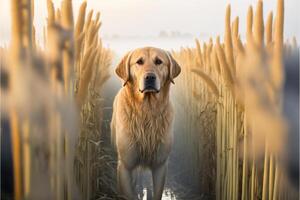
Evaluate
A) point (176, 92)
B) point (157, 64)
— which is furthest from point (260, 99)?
point (176, 92)

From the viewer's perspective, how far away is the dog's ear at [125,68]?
204cm

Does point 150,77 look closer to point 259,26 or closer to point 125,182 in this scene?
point 125,182

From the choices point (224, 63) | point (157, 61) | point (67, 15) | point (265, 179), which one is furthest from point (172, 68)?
point (67, 15)

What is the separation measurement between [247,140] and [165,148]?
0.63 meters

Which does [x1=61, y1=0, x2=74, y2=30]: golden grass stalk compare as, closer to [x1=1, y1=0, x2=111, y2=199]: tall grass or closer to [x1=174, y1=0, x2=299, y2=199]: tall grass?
[x1=1, y1=0, x2=111, y2=199]: tall grass

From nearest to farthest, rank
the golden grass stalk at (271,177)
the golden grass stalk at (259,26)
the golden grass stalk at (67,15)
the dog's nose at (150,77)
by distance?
the golden grass stalk at (67,15) → the golden grass stalk at (259,26) → the golden grass stalk at (271,177) → the dog's nose at (150,77)

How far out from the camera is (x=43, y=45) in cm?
139

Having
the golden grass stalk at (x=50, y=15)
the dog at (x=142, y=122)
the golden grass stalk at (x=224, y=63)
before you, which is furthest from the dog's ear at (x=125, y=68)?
the golden grass stalk at (x=50, y=15)

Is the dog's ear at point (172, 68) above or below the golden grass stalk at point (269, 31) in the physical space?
below

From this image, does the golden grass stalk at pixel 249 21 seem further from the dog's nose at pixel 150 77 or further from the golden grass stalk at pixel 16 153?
the golden grass stalk at pixel 16 153

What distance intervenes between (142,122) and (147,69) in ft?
0.96

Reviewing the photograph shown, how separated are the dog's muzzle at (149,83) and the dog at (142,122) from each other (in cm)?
3

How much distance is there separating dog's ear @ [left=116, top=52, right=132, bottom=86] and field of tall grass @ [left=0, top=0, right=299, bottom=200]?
0.10 meters

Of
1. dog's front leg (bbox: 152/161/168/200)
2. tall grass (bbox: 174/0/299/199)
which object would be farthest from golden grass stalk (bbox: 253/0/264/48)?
dog's front leg (bbox: 152/161/168/200)
